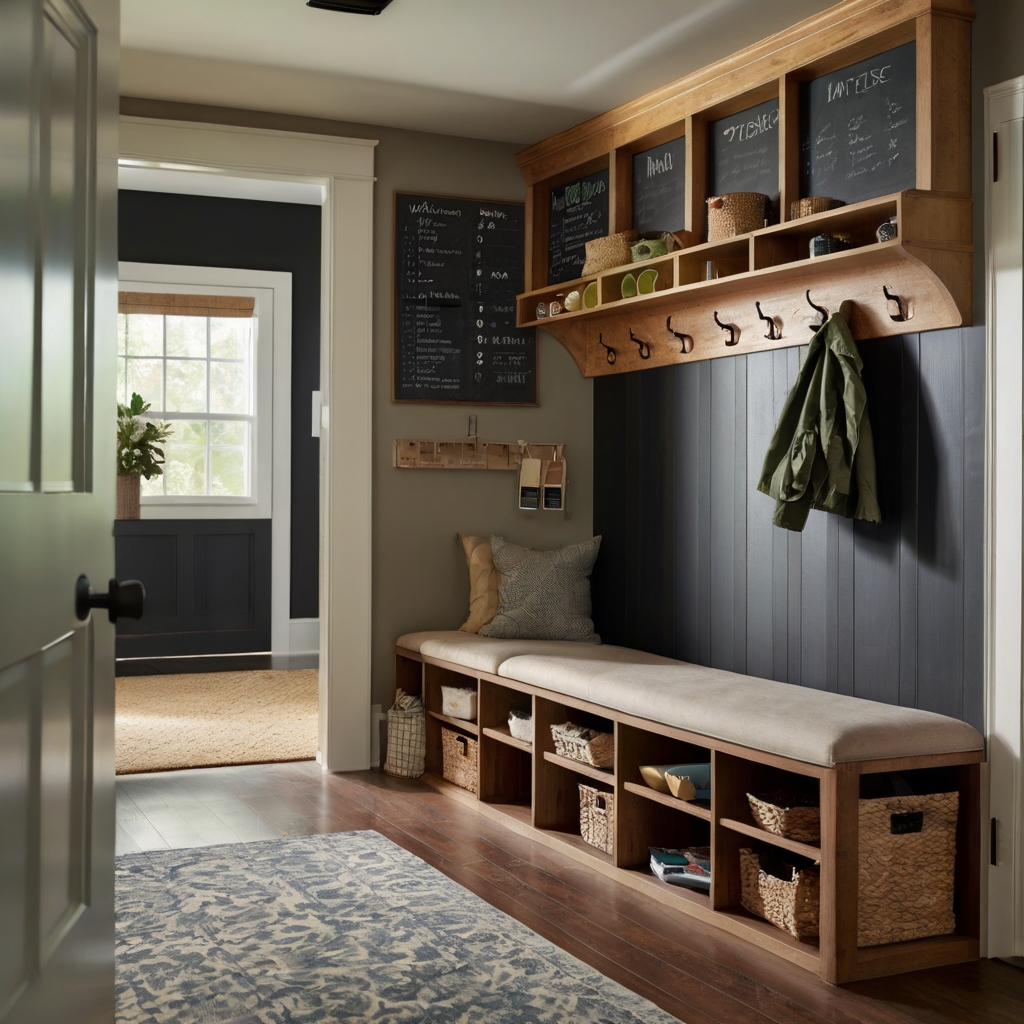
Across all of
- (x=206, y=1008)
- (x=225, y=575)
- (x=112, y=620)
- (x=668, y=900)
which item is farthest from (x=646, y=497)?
(x=225, y=575)

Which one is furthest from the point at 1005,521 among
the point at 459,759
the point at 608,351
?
the point at 459,759

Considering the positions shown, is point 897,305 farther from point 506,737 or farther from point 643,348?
point 506,737

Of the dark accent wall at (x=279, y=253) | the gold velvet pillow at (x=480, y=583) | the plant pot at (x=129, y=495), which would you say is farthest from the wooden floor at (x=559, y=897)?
the dark accent wall at (x=279, y=253)

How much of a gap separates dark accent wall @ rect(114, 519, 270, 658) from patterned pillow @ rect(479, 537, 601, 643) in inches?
135

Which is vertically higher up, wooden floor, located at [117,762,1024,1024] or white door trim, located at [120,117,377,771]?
white door trim, located at [120,117,377,771]

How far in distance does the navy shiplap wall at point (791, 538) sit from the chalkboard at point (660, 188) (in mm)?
527

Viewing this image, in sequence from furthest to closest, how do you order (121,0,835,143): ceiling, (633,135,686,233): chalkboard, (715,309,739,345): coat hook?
(633,135,686,233): chalkboard
(715,309,739,345): coat hook
(121,0,835,143): ceiling

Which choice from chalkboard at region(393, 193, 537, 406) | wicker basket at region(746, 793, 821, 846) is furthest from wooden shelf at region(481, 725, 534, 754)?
chalkboard at region(393, 193, 537, 406)

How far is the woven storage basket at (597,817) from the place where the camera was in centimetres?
363

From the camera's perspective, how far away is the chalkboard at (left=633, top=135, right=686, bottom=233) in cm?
416

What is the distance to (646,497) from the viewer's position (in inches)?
180

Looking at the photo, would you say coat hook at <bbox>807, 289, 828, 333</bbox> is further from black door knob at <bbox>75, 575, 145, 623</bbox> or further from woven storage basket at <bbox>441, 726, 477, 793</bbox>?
black door knob at <bbox>75, 575, 145, 623</bbox>

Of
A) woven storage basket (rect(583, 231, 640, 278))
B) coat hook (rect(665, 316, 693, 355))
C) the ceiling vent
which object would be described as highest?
the ceiling vent

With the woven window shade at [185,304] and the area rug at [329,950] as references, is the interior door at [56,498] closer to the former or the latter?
the area rug at [329,950]
